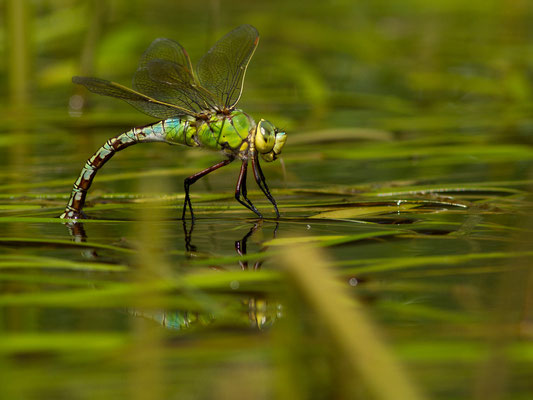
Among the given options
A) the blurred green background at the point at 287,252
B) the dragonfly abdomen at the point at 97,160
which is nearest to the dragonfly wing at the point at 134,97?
the dragonfly abdomen at the point at 97,160

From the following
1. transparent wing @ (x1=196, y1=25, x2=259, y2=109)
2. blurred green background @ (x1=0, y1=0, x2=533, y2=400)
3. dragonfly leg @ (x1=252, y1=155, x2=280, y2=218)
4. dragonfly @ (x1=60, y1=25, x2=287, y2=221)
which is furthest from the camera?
transparent wing @ (x1=196, y1=25, x2=259, y2=109)

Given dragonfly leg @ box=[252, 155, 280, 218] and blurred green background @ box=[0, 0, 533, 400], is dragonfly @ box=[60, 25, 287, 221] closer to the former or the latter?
dragonfly leg @ box=[252, 155, 280, 218]

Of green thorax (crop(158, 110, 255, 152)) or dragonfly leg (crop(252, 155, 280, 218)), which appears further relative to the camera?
green thorax (crop(158, 110, 255, 152))

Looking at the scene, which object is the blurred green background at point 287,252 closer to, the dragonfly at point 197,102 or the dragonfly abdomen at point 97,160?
the dragonfly abdomen at point 97,160

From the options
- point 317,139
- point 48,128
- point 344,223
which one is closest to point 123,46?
point 48,128

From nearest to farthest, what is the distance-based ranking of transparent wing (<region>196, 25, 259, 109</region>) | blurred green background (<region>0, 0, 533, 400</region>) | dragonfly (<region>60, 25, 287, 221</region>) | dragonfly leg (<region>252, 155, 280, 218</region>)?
blurred green background (<region>0, 0, 533, 400</region>) < dragonfly leg (<region>252, 155, 280, 218</region>) < dragonfly (<region>60, 25, 287, 221</region>) < transparent wing (<region>196, 25, 259, 109</region>)

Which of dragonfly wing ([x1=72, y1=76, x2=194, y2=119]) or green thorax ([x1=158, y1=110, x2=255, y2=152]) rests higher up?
dragonfly wing ([x1=72, y1=76, x2=194, y2=119])

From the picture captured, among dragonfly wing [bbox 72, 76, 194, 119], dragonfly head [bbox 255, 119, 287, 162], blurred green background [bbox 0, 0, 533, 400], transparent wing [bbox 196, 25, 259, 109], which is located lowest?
blurred green background [bbox 0, 0, 533, 400]

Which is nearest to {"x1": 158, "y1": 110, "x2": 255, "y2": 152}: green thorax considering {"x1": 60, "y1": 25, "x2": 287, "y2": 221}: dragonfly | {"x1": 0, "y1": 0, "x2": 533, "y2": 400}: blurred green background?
{"x1": 60, "y1": 25, "x2": 287, "y2": 221}: dragonfly
